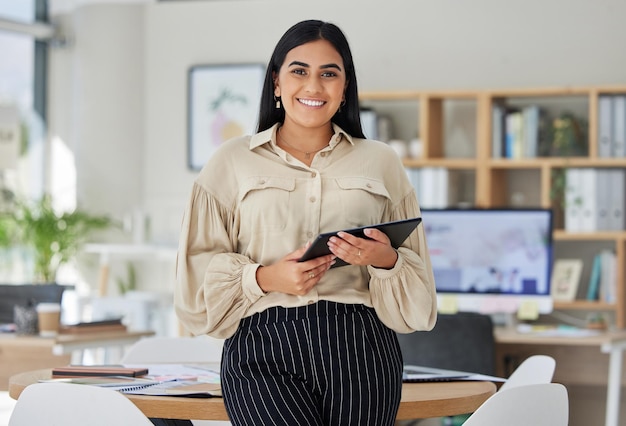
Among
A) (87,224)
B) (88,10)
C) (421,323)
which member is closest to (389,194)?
(421,323)

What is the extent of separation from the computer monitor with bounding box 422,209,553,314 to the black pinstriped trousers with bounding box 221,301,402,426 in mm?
2740

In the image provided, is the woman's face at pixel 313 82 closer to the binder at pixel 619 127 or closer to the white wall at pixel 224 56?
the binder at pixel 619 127

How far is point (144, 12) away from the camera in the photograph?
7230 millimetres

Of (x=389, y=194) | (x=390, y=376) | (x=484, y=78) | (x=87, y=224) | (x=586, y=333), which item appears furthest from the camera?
(x=87, y=224)

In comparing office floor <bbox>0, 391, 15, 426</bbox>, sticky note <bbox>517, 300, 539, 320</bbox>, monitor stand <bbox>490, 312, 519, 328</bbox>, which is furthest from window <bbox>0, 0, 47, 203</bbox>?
sticky note <bbox>517, 300, 539, 320</bbox>

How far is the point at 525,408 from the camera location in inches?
81.7

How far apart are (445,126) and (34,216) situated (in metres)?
2.79

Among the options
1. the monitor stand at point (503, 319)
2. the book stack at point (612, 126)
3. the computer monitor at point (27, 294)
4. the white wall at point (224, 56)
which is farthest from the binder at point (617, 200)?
the computer monitor at point (27, 294)

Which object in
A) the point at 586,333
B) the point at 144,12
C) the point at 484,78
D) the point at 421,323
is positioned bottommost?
the point at 586,333

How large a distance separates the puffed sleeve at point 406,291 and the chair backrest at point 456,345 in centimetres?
207

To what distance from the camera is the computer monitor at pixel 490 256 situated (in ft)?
15.5

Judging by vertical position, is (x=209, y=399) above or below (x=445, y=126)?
below

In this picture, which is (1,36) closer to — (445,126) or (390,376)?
(445,126)

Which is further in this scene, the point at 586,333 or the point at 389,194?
the point at 586,333
